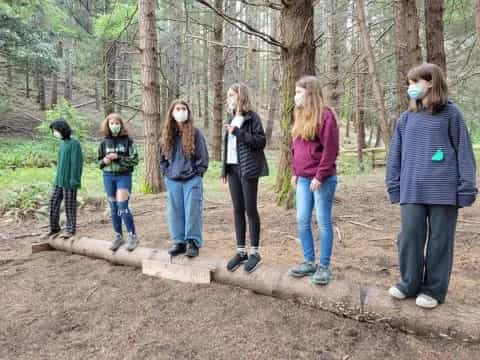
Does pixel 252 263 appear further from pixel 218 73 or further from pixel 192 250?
pixel 218 73

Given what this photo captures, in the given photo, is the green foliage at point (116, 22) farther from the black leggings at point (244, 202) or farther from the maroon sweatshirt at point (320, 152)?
the maroon sweatshirt at point (320, 152)

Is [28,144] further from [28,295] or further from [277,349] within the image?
[277,349]

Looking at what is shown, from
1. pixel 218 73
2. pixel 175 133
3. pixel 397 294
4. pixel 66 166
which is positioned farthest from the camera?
pixel 218 73

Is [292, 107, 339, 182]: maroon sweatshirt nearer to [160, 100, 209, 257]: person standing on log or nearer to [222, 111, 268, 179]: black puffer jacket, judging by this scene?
[222, 111, 268, 179]: black puffer jacket

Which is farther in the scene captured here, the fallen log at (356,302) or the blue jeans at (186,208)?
the blue jeans at (186,208)

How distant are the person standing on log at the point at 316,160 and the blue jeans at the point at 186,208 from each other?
119cm

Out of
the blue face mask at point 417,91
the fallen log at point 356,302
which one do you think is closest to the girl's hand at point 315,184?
the fallen log at point 356,302

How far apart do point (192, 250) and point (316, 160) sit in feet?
5.65

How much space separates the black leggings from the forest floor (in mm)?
556

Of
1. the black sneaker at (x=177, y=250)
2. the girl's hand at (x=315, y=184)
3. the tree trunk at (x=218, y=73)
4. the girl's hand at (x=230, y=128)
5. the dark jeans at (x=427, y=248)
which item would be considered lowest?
the black sneaker at (x=177, y=250)

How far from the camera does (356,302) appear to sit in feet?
10.2

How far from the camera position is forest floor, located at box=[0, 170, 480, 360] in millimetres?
2756

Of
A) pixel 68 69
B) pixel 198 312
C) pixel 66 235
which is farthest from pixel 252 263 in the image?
pixel 68 69

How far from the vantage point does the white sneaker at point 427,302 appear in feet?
9.31
